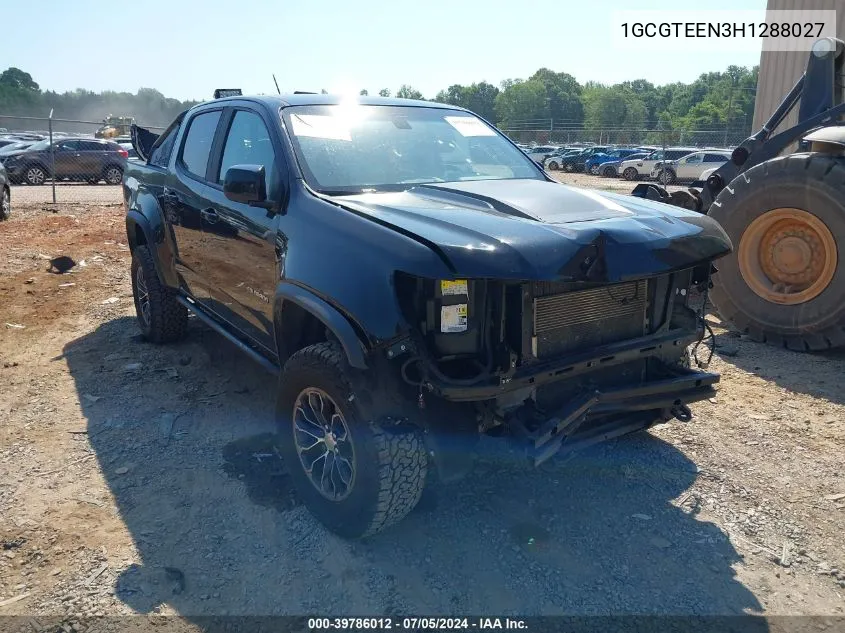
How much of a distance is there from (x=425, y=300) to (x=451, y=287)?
0.41 ft

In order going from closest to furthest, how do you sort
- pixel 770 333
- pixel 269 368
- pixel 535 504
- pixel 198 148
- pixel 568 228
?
pixel 568 228 → pixel 535 504 → pixel 269 368 → pixel 198 148 → pixel 770 333

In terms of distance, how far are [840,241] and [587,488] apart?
334 centimetres

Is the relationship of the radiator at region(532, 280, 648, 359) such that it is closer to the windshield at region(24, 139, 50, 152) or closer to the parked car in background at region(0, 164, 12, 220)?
the parked car in background at region(0, 164, 12, 220)

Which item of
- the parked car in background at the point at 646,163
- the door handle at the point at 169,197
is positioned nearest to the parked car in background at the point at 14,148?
the door handle at the point at 169,197

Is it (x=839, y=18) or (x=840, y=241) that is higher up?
(x=839, y=18)

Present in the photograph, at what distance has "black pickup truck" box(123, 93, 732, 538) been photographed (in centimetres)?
271

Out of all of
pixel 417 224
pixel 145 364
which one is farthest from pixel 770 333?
pixel 145 364

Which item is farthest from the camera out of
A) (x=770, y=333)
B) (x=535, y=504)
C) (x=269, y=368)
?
(x=770, y=333)

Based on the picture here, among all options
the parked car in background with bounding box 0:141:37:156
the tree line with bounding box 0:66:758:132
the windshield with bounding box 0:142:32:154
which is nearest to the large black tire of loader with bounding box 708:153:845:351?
the parked car in background with bounding box 0:141:37:156

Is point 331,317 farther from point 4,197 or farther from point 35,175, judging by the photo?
point 35,175

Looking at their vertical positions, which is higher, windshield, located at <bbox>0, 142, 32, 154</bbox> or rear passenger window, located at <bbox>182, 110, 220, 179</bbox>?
windshield, located at <bbox>0, 142, 32, 154</bbox>

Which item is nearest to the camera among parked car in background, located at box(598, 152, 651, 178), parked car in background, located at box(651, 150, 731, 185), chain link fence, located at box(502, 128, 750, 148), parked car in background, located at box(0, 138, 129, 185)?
parked car in background, located at box(0, 138, 129, 185)

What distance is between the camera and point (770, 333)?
580cm

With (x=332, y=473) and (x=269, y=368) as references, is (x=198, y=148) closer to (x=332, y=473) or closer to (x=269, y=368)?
(x=269, y=368)
